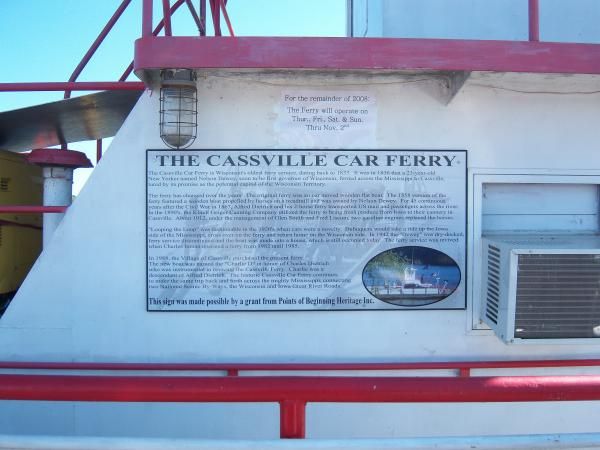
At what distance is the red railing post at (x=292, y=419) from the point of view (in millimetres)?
1665

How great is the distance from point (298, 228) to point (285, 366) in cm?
83

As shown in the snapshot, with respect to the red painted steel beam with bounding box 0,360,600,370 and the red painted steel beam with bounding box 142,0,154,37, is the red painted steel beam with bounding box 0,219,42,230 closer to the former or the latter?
the red painted steel beam with bounding box 0,360,600,370

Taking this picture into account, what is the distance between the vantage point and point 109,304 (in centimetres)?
291

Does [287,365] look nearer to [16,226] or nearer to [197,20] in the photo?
[16,226]

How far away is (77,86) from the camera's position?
9.43 ft

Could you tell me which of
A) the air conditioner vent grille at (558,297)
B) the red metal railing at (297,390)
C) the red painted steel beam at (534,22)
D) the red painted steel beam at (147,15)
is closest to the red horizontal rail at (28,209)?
the red painted steel beam at (147,15)

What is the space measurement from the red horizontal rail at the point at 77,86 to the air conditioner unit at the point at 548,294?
2366 mm

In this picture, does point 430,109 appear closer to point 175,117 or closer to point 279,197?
point 279,197

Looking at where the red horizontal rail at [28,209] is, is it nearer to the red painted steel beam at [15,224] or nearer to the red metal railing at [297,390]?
the red painted steel beam at [15,224]

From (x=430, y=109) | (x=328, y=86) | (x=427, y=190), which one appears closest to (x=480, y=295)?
(x=427, y=190)

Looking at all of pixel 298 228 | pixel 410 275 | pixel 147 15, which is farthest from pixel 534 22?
pixel 147 15

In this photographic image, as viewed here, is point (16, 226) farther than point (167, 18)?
Yes

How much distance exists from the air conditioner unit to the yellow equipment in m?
3.42

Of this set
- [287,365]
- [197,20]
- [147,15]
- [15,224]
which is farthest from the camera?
[197,20]
